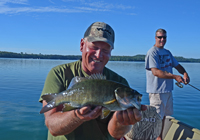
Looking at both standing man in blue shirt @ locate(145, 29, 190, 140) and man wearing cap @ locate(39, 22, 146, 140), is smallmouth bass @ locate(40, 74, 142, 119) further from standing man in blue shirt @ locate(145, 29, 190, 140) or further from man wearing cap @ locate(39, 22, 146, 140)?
standing man in blue shirt @ locate(145, 29, 190, 140)

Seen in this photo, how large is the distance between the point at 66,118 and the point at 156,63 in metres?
4.46

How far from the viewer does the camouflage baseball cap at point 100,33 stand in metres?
2.93

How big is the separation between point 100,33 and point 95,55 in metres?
0.31

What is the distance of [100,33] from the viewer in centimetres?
295

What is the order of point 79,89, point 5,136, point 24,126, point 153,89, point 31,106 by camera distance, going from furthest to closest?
point 31,106 < point 24,126 < point 5,136 < point 153,89 < point 79,89

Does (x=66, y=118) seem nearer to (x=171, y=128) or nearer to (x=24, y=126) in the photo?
(x=171, y=128)

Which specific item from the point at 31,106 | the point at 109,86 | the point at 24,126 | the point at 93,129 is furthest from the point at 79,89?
the point at 31,106

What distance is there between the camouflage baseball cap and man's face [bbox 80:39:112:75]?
6 centimetres

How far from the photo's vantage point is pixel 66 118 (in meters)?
2.49

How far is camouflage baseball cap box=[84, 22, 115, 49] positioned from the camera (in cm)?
293

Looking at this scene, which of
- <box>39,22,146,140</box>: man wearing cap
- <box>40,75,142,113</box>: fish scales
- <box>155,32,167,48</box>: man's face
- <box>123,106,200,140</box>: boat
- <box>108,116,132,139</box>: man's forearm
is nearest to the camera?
<box>40,75,142,113</box>: fish scales

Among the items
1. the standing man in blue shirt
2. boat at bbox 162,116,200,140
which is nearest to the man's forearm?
the standing man in blue shirt

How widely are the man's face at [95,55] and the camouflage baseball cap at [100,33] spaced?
2.5 inches

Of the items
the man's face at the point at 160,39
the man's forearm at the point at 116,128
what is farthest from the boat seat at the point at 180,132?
the man's forearm at the point at 116,128
